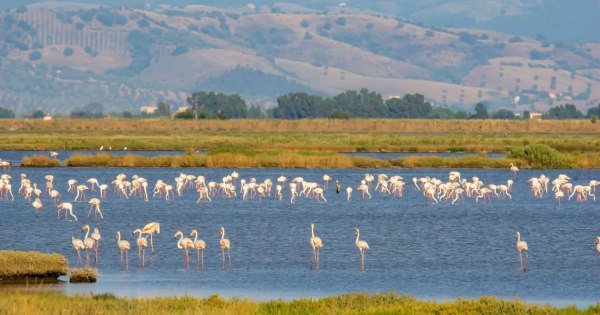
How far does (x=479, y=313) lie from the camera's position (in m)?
23.8

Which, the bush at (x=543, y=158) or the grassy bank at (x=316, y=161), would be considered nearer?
the grassy bank at (x=316, y=161)

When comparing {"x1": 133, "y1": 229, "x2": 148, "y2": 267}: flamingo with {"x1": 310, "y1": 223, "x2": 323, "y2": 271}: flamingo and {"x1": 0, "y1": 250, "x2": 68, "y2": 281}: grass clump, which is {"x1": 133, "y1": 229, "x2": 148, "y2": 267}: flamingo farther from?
{"x1": 310, "y1": 223, "x2": 323, "y2": 271}: flamingo

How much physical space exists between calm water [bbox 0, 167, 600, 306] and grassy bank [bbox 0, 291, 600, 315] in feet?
11.6

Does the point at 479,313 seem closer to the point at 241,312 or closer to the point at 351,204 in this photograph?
the point at 241,312

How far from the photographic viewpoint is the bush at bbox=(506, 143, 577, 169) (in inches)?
3056

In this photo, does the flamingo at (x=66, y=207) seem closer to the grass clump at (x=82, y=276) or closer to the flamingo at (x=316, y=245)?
the flamingo at (x=316, y=245)

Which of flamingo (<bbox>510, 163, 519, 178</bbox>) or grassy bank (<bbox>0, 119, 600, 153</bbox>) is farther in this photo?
grassy bank (<bbox>0, 119, 600, 153</bbox>)

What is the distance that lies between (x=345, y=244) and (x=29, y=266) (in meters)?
12.4

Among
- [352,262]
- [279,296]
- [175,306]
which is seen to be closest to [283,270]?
[352,262]

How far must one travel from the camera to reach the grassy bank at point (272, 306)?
77.0 feet

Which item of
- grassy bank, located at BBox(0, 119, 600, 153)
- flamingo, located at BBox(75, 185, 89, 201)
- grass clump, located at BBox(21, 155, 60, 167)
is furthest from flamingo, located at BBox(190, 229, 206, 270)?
grassy bank, located at BBox(0, 119, 600, 153)

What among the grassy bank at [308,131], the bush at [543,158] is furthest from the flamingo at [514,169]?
the grassy bank at [308,131]

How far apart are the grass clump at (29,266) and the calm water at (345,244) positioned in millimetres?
1082

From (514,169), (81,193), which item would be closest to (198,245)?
(81,193)
